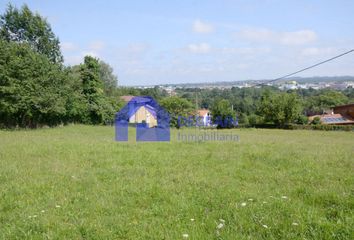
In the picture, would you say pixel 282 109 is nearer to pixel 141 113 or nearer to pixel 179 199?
pixel 141 113

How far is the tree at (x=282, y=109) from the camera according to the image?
42.6 meters

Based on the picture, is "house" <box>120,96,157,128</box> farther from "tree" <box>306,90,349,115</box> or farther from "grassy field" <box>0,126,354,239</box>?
"tree" <box>306,90,349,115</box>

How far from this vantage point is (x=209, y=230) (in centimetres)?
321

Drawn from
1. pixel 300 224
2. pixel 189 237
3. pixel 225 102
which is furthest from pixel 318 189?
pixel 225 102

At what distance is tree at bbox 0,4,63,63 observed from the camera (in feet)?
90.6

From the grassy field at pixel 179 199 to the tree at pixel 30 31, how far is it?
84.4 feet

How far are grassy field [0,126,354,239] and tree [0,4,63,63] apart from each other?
84.4 feet

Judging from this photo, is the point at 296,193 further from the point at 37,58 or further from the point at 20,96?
the point at 37,58

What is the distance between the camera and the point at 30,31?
93.4 ft

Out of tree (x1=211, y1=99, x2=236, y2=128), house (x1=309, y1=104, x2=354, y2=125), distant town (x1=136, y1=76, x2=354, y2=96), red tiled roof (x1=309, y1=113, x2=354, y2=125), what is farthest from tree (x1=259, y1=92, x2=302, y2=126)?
house (x1=309, y1=104, x2=354, y2=125)

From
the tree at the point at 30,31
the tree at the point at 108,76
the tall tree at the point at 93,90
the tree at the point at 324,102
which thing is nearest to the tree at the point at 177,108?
the tree at the point at 108,76

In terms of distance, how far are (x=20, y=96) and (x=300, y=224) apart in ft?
74.2

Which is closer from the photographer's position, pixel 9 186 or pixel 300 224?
pixel 300 224

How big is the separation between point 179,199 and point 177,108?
134 ft
